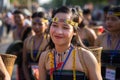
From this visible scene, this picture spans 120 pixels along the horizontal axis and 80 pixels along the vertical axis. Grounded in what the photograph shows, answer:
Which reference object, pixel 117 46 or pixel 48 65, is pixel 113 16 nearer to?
pixel 117 46

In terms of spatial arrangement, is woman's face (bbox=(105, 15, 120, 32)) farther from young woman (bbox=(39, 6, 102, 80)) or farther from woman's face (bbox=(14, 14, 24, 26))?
woman's face (bbox=(14, 14, 24, 26))

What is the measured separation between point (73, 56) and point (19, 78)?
10.3ft

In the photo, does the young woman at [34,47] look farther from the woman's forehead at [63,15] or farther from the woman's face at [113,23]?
the woman's forehead at [63,15]

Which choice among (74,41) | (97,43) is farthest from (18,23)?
(74,41)

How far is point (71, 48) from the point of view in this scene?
3732 millimetres

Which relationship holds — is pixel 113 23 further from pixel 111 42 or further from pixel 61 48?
pixel 61 48

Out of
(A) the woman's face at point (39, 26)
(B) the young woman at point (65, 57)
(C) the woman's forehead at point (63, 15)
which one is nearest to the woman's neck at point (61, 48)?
(B) the young woman at point (65, 57)

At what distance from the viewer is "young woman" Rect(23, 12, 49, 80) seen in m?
5.96

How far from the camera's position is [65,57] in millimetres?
3723

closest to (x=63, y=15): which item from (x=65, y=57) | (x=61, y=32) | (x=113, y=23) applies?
(x=61, y=32)

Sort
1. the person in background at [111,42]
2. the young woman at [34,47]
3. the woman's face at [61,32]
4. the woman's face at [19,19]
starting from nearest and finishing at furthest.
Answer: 1. the woman's face at [61,32]
2. the person in background at [111,42]
3. the young woman at [34,47]
4. the woman's face at [19,19]

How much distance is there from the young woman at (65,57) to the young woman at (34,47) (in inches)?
84.3

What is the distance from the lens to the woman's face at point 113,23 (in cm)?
543

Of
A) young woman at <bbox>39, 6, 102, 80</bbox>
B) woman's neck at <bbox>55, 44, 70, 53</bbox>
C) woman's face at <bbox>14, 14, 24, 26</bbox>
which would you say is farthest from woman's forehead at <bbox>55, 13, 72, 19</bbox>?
woman's face at <bbox>14, 14, 24, 26</bbox>
